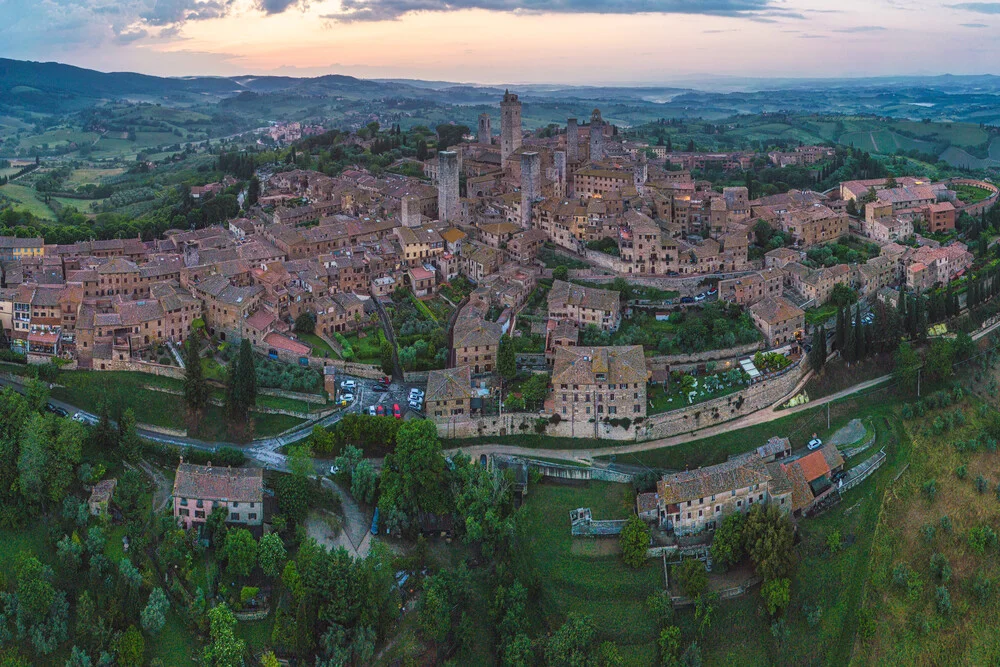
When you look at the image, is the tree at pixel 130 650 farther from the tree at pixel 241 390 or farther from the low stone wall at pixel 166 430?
the tree at pixel 241 390

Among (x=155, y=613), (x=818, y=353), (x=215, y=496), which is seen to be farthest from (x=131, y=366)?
(x=818, y=353)

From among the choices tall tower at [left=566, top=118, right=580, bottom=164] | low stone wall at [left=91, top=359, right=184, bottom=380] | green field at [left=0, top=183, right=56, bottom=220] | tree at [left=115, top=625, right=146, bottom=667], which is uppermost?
tall tower at [left=566, top=118, right=580, bottom=164]

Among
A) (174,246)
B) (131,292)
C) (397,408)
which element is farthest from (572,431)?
(174,246)

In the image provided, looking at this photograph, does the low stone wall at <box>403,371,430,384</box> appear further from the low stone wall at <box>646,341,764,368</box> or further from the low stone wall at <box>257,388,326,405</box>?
the low stone wall at <box>646,341,764,368</box>

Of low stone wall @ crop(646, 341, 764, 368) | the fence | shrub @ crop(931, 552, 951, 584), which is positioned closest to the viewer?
shrub @ crop(931, 552, 951, 584)

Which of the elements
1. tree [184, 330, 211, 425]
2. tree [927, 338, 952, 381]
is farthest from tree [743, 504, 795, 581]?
tree [184, 330, 211, 425]
